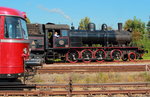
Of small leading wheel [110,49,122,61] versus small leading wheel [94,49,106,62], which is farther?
small leading wheel [110,49,122,61]

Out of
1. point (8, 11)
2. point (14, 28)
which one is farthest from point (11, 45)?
point (8, 11)

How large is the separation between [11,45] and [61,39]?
10.9 meters

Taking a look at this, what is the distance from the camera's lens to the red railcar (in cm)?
734

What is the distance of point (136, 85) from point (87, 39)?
37.1 ft

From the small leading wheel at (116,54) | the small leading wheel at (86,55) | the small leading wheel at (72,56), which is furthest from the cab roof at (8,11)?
the small leading wheel at (116,54)

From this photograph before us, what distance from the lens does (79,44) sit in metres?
19.1

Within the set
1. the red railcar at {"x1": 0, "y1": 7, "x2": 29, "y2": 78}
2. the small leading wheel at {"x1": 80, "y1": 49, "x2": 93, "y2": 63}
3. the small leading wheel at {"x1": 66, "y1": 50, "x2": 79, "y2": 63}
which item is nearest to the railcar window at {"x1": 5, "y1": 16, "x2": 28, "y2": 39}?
the red railcar at {"x1": 0, "y1": 7, "x2": 29, "y2": 78}

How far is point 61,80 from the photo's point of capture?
A: 34.8ft

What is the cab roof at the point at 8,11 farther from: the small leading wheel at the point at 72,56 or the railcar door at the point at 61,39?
the small leading wheel at the point at 72,56

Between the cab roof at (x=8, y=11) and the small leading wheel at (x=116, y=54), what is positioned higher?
the cab roof at (x=8, y=11)

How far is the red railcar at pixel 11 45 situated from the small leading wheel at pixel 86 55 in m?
11.4

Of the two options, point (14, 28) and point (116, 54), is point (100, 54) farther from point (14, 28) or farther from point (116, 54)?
point (14, 28)

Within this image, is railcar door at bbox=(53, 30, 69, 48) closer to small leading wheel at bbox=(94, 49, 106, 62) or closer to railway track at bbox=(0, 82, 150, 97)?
small leading wheel at bbox=(94, 49, 106, 62)

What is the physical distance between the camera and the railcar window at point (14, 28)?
7.46 metres
